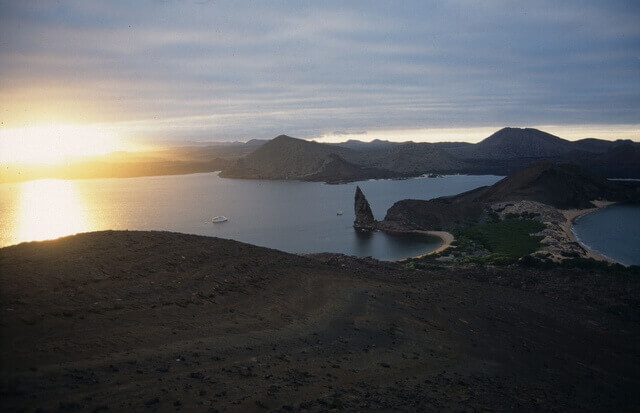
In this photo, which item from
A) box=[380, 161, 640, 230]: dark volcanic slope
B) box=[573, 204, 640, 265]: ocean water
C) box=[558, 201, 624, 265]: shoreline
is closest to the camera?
box=[573, 204, 640, 265]: ocean water

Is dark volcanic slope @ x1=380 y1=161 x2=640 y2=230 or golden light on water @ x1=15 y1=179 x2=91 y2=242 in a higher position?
dark volcanic slope @ x1=380 y1=161 x2=640 y2=230

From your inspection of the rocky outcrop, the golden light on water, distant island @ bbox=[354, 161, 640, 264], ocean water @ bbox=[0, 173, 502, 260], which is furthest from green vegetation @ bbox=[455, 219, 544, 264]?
the golden light on water

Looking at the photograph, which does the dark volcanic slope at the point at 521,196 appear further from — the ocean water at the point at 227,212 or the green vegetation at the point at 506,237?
the ocean water at the point at 227,212

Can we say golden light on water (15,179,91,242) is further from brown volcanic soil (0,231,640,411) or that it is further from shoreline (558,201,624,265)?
shoreline (558,201,624,265)

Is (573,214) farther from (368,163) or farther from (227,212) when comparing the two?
(368,163)

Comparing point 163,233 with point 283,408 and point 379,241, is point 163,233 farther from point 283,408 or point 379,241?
point 379,241

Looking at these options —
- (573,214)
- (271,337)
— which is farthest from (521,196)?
(271,337)

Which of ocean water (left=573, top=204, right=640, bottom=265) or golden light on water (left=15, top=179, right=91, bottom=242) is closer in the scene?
ocean water (left=573, top=204, right=640, bottom=265)

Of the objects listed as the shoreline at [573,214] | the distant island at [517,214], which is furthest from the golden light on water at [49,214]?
the shoreline at [573,214]
